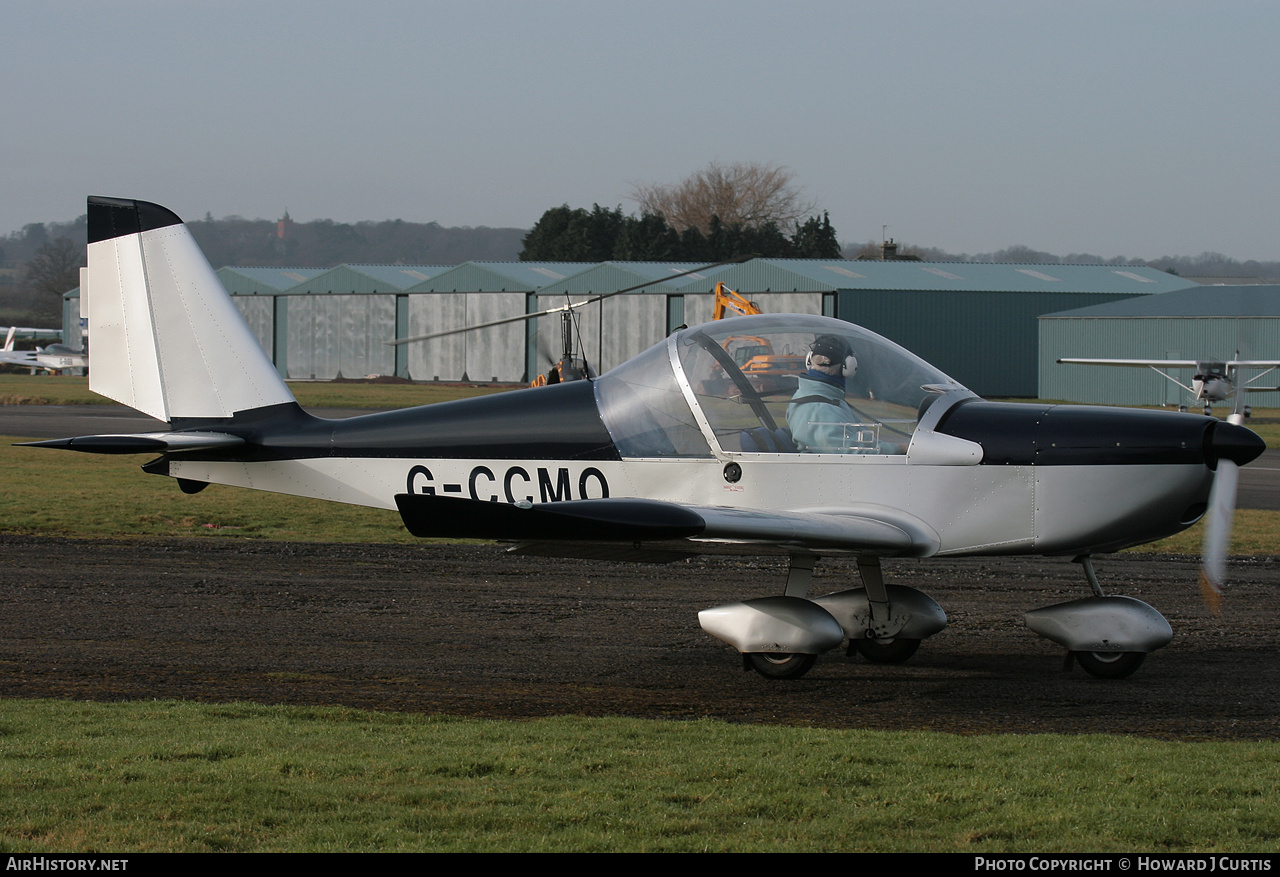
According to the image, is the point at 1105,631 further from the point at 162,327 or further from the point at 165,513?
the point at 165,513

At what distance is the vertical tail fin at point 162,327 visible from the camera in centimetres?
987

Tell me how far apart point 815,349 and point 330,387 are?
57733 millimetres

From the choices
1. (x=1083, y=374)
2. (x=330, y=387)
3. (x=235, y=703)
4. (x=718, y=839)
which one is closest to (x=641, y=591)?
(x=235, y=703)

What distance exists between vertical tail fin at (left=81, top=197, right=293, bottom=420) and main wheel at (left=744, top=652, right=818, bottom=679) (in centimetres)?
425

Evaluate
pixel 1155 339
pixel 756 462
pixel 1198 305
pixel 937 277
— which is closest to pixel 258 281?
pixel 937 277

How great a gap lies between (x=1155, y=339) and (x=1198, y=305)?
93.3 inches

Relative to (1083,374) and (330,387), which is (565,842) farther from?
(330,387)

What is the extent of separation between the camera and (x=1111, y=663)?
823cm

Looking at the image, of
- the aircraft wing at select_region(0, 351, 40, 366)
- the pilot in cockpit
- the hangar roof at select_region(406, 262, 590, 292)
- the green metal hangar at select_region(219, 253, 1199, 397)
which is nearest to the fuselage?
the pilot in cockpit

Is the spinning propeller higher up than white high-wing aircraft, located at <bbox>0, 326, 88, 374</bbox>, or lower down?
higher up

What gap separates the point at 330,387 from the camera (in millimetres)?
63438

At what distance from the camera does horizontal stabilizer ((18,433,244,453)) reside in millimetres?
8805

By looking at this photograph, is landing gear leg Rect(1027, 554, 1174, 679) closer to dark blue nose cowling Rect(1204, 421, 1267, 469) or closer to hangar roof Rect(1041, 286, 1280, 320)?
dark blue nose cowling Rect(1204, 421, 1267, 469)

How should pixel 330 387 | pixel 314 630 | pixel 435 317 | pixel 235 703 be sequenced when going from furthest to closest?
pixel 435 317 → pixel 330 387 → pixel 314 630 → pixel 235 703
